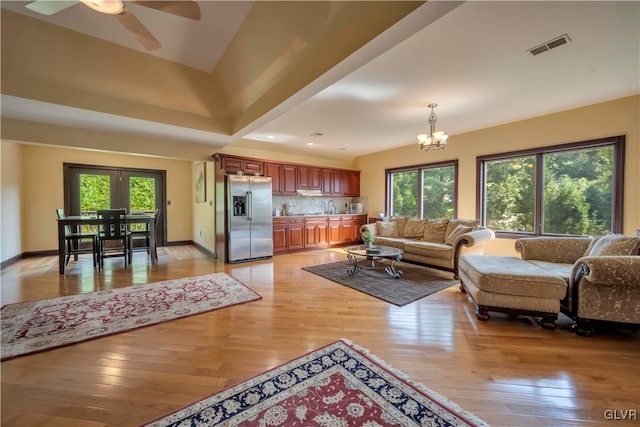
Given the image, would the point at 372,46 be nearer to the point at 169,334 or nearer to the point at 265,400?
the point at 265,400

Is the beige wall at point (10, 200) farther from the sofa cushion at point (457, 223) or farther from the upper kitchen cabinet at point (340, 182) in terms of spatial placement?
the sofa cushion at point (457, 223)

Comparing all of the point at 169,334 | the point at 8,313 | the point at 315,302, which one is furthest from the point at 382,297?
the point at 8,313

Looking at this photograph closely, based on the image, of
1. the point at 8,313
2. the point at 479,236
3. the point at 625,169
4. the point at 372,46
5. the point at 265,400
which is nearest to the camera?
the point at 265,400

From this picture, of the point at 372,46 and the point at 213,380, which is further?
the point at 372,46

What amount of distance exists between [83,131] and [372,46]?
4637 mm

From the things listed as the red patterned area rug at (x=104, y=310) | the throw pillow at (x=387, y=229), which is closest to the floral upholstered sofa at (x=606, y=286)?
the throw pillow at (x=387, y=229)

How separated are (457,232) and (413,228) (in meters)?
1.02

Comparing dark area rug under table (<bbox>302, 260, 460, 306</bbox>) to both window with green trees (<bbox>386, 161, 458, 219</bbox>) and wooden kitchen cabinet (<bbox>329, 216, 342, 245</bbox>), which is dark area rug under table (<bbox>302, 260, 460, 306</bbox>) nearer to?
window with green trees (<bbox>386, 161, 458, 219</bbox>)

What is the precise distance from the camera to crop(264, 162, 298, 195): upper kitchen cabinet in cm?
566

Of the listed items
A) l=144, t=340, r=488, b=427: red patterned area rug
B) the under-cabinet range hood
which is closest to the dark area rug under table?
l=144, t=340, r=488, b=427: red patterned area rug

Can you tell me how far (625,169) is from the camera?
330cm

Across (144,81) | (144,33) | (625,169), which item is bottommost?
(625,169)

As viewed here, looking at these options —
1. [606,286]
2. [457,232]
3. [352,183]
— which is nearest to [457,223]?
[457,232]

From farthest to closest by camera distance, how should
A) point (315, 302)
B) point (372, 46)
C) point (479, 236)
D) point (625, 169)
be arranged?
point (479, 236) < point (625, 169) < point (315, 302) < point (372, 46)
